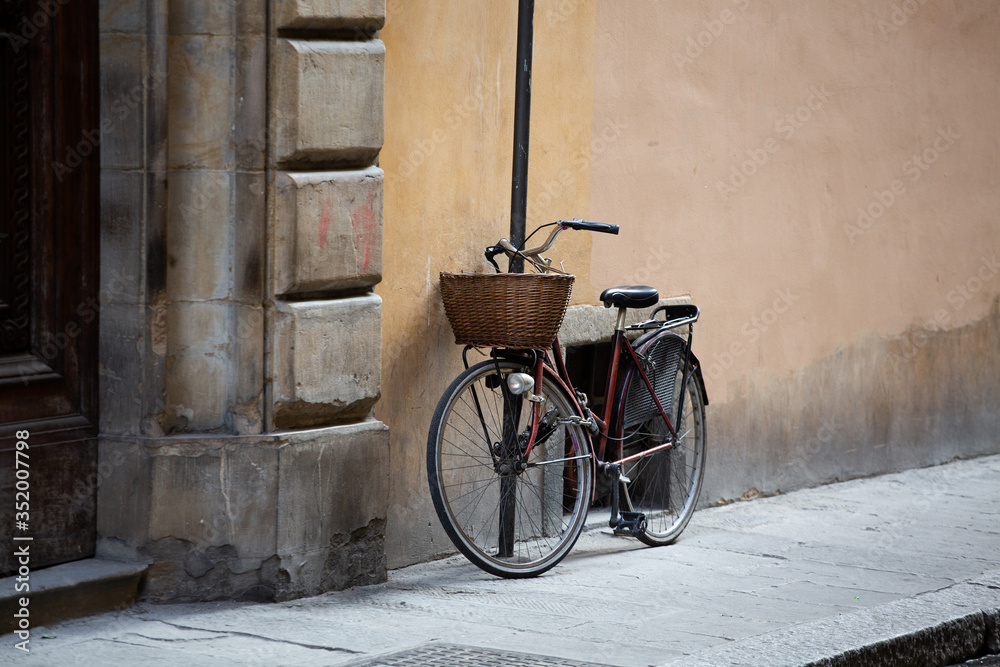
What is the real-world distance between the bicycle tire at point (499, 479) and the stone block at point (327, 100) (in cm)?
101

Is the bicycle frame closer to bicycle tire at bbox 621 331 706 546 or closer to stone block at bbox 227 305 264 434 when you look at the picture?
bicycle tire at bbox 621 331 706 546

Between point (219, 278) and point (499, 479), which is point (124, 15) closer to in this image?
point (219, 278)

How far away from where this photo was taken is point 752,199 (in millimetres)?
7578

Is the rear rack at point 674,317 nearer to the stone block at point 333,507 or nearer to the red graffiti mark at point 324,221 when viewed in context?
the stone block at point 333,507

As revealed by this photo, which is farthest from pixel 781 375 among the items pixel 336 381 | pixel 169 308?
pixel 169 308

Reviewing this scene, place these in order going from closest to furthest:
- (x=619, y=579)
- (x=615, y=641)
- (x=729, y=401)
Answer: (x=615, y=641)
(x=619, y=579)
(x=729, y=401)

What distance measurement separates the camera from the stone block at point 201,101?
193 inches

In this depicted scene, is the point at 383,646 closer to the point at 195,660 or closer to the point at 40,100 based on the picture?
the point at 195,660

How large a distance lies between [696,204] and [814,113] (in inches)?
47.2

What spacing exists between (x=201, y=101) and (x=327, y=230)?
639 mm

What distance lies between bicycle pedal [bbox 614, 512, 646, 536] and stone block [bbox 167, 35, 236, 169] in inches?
93.9

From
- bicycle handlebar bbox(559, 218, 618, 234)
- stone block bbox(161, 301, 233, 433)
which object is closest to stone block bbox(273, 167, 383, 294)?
stone block bbox(161, 301, 233, 433)

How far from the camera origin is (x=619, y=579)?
18.5ft

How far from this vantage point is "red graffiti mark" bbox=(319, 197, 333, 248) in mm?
5105
